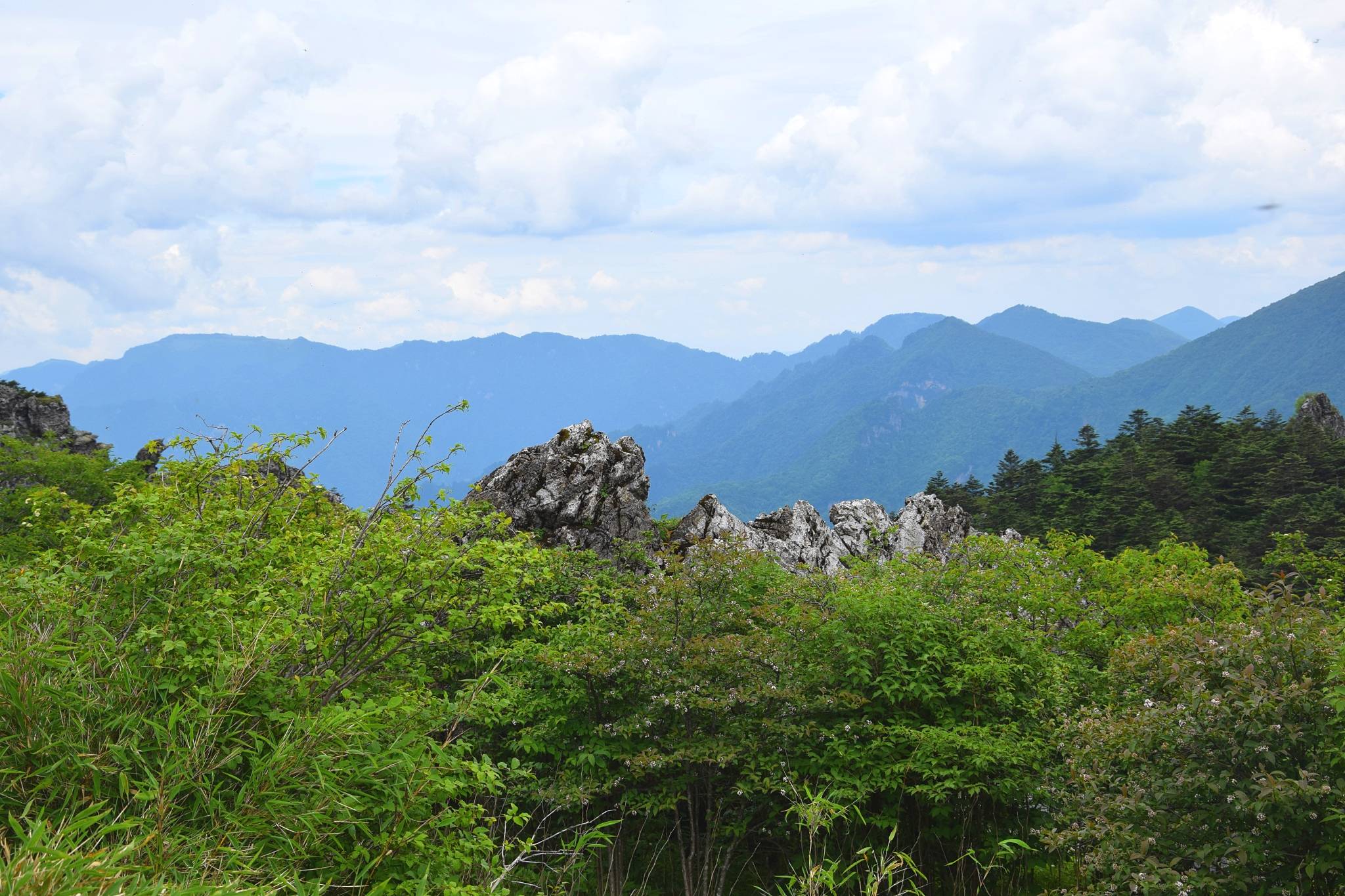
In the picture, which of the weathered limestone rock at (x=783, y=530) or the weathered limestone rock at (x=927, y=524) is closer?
the weathered limestone rock at (x=783, y=530)

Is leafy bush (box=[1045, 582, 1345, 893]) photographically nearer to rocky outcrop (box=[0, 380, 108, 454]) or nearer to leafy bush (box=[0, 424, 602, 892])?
leafy bush (box=[0, 424, 602, 892])

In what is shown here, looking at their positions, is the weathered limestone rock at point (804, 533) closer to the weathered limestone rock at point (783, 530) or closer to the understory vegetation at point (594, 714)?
the weathered limestone rock at point (783, 530)

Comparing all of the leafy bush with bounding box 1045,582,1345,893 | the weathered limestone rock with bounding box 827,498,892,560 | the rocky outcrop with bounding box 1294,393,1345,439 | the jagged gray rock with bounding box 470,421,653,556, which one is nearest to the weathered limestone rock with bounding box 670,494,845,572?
the weathered limestone rock with bounding box 827,498,892,560

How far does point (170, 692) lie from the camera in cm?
516

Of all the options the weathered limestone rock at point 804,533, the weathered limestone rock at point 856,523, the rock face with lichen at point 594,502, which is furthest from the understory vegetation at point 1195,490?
the rock face with lichen at point 594,502

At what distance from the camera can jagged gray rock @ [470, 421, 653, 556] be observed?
22.8 m

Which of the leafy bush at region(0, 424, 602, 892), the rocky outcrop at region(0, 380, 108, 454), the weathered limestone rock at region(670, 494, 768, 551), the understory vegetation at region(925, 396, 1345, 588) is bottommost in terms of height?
the understory vegetation at region(925, 396, 1345, 588)

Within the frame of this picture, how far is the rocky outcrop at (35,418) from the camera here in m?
47.4

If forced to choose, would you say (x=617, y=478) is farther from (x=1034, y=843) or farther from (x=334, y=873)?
(x=334, y=873)

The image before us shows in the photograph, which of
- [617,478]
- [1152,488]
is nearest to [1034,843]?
[617,478]

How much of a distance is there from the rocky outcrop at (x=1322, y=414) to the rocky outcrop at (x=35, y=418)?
249 ft

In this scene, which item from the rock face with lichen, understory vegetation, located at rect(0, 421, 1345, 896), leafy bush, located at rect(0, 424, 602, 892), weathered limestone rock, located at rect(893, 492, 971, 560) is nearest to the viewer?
leafy bush, located at rect(0, 424, 602, 892)

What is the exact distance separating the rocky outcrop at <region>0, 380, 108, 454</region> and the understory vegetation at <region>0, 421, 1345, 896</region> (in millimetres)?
44231

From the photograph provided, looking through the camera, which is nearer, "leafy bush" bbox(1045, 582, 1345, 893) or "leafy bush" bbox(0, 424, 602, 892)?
"leafy bush" bbox(0, 424, 602, 892)
